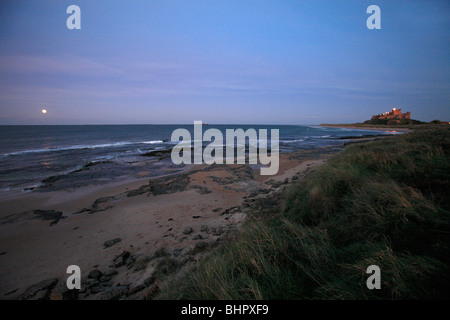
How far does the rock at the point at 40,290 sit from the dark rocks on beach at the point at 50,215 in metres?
4.60

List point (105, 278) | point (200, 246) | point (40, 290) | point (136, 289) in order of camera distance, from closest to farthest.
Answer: point (136, 289) < point (40, 290) < point (105, 278) < point (200, 246)

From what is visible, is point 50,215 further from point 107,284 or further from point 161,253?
point 161,253

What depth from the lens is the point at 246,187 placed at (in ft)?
36.6

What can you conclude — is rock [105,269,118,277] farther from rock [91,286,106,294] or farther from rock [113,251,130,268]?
rock [91,286,106,294]

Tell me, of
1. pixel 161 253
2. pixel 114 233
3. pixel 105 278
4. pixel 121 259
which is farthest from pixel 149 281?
pixel 114 233

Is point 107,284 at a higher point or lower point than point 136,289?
lower

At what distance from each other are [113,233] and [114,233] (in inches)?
1.6

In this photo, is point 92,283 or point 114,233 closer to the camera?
point 92,283

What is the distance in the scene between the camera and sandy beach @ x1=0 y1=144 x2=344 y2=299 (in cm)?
424

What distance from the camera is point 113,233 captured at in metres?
6.52

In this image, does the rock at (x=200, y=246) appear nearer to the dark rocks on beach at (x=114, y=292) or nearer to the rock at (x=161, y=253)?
the rock at (x=161, y=253)
